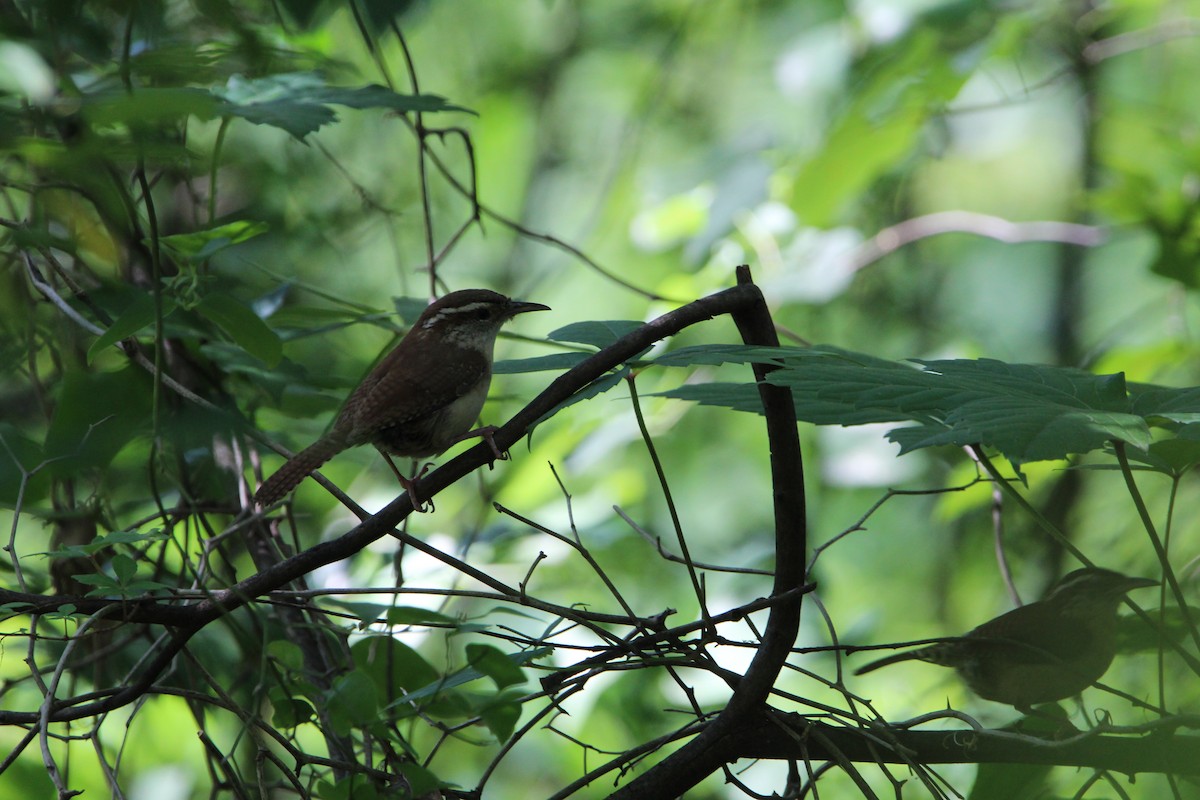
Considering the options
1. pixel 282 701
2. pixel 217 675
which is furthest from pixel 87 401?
pixel 217 675

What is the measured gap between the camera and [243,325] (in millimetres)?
1834

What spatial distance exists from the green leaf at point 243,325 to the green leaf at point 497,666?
2.33 ft

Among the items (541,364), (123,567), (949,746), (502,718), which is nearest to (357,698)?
→ (502,718)

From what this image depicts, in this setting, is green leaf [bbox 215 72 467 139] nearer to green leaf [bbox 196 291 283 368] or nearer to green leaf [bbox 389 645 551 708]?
green leaf [bbox 196 291 283 368]

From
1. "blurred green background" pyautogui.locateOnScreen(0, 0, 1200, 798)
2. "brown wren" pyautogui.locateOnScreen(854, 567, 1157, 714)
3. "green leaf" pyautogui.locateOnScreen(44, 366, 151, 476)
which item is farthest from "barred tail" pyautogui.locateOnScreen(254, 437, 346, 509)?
"brown wren" pyautogui.locateOnScreen(854, 567, 1157, 714)

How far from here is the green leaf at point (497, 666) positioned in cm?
149

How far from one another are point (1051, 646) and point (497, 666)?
1.03 meters

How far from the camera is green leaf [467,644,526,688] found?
1485 millimetres

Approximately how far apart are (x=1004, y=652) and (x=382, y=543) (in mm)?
1925

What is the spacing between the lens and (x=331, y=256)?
4.43m

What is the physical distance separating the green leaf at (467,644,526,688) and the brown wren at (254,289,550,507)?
0.85 meters

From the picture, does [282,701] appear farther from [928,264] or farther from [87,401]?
[928,264]

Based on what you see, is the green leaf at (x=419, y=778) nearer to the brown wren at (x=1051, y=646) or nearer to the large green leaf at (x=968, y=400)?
the large green leaf at (x=968, y=400)

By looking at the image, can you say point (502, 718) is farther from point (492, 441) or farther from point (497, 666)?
point (492, 441)
